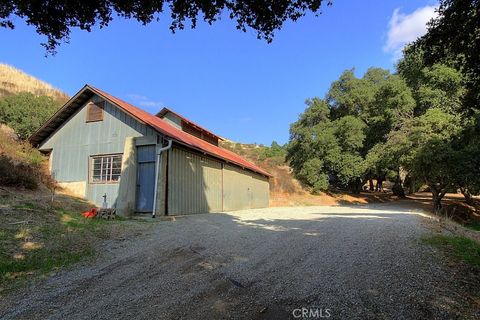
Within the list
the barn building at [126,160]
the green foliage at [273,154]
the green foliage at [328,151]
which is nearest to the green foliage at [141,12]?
the barn building at [126,160]

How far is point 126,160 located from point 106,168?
1720 mm

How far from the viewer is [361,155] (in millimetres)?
38656

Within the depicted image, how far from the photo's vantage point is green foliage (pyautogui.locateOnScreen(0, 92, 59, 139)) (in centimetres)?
2433

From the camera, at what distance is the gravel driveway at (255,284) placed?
421 centimetres

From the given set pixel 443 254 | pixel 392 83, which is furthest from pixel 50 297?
pixel 392 83

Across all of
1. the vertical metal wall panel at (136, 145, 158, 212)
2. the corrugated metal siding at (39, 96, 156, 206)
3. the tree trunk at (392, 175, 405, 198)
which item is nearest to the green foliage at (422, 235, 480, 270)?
the vertical metal wall panel at (136, 145, 158, 212)

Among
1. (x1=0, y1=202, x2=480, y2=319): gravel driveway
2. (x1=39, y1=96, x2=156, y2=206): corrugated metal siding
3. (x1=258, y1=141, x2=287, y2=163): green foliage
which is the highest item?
(x1=258, y1=141, x2=287, y2=163): green foliage

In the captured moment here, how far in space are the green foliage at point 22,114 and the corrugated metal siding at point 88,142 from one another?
310 inches

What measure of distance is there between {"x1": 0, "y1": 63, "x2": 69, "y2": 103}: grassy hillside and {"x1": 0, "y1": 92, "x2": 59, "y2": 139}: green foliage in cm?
1631

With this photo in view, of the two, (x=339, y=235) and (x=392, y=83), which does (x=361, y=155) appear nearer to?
(x=392, y=83)

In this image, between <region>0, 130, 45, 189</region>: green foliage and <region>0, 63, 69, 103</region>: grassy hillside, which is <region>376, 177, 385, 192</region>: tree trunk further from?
<region>0, 63, 69, 103</region>: grassy hillside

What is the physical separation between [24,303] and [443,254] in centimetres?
717

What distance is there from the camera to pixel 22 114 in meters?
24.7

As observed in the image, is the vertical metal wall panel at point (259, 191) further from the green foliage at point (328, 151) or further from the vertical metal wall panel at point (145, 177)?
the vertical metal wall panel at point (145, 177)
